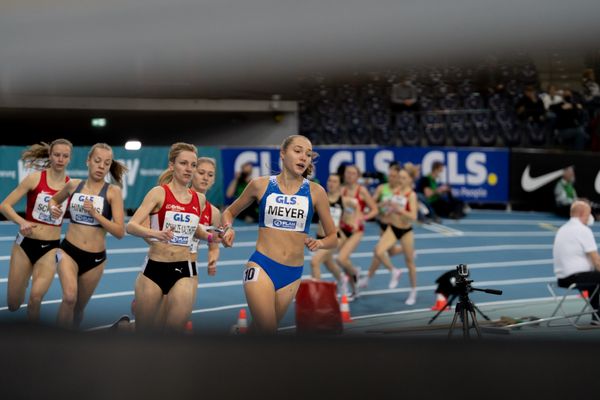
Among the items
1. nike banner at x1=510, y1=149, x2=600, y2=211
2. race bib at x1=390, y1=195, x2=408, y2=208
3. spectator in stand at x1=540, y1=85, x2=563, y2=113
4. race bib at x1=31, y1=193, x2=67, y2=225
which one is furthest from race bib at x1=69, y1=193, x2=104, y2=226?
nike banner at x1=510, y1=149, x2=600, y2=211

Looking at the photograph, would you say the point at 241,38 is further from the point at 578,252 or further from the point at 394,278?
the point at 394,278

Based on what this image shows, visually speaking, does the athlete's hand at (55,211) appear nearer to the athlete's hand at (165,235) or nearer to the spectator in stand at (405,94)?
the athlete's hand at (165,235)

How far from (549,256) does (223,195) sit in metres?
6.22

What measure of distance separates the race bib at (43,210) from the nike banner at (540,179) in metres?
11.5

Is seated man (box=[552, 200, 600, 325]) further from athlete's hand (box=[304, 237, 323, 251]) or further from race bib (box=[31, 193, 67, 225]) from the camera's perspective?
race bib (box=[31, 193, 67, 225])

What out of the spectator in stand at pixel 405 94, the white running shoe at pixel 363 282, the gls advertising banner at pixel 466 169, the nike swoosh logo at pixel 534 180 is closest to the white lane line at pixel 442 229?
the gls advertising banner at pixel 466 169

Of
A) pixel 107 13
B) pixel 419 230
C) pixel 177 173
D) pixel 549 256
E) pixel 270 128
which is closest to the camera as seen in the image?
pixel 107 13

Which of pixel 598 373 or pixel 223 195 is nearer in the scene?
pixel 598 373

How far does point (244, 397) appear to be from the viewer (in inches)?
55.0

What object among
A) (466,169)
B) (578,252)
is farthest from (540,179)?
A: (578,252)

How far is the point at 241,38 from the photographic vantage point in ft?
4.21

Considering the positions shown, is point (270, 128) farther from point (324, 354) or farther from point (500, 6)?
point (500, 6)

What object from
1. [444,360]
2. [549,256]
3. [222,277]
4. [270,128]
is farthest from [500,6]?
[549,256]

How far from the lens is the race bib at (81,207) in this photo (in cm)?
696
